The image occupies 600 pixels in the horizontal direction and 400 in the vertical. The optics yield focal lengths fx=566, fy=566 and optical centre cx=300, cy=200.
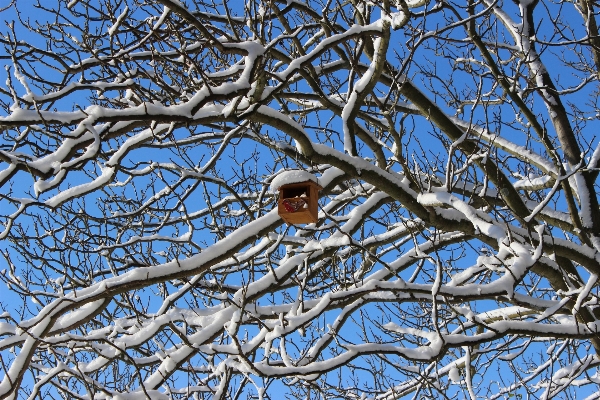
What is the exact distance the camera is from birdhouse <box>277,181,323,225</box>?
11.9 feet

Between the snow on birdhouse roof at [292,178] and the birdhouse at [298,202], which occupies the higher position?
the snow on birdhouse roof at [292,178]

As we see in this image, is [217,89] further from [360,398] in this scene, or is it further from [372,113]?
[360,398]

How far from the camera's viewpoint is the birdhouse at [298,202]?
3641mm

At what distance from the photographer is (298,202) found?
365cm

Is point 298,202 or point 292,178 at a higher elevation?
point 292,178

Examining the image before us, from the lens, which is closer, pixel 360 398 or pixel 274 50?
pixel 274 50

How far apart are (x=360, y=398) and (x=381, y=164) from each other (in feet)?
9.20

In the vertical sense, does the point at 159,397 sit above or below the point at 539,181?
below

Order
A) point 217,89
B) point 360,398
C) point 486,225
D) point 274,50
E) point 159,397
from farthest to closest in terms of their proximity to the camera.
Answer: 1. point 360,398
2. point 274,50
3. point 159,397
4. point 486,225
5. point 217,89

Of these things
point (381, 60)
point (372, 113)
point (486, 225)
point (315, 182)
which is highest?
point (372, 113)

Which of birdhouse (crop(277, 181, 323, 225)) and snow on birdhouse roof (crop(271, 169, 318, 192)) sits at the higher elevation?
snow on birdhouse roof (crop(271, 169, 318, 192))

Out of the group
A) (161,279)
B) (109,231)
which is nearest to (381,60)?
(161,279)

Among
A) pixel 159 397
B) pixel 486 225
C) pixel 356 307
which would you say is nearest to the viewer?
pixel 486 225

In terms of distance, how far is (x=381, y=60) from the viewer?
3.71 metres
